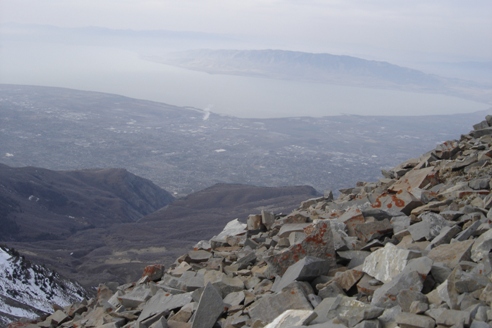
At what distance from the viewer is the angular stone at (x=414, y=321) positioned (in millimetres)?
5320

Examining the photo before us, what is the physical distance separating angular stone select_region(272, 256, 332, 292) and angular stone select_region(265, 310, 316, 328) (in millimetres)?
973

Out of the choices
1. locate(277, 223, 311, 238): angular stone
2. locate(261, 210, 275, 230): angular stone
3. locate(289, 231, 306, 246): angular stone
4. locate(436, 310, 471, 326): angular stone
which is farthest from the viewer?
locate(261, 210, 275, 230): angular stone

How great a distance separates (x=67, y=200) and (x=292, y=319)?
67.0m

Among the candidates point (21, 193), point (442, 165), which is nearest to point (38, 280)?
point (442, 165)

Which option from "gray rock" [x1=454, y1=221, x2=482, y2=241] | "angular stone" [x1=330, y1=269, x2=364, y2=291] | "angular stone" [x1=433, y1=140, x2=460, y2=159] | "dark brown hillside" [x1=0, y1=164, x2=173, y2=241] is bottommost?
"dark brown hillside" [x1=0, y1=164, x2=173, y2=241]

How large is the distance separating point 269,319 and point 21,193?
215 ft

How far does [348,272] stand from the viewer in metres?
7.21

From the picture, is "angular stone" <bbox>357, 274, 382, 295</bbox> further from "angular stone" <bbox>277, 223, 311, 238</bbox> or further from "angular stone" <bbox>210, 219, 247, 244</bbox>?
"angular stone" <bbox>210, 219, 247, 244</bbox>

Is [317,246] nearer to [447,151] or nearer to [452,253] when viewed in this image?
[452,253]

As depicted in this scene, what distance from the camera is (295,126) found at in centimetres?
16175

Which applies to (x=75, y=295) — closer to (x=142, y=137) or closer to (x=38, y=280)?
(x=38, y=280)

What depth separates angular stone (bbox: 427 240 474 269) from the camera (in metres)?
6.68

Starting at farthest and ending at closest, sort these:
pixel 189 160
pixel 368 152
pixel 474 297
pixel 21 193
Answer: pixel 368 152 → pixel 189 160 → pixel 21 193 → pixel 474 297

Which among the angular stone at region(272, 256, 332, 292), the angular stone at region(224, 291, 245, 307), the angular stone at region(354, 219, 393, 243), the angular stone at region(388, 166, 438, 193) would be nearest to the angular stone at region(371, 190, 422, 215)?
the angular stone at region(354, 219, 393, 243)
